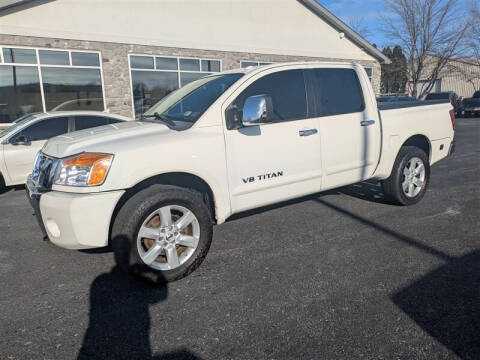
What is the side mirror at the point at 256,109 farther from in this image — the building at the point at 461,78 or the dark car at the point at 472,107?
the building at the point at 461,78

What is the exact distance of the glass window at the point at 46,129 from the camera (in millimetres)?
6770

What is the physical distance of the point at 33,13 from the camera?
36.5 feet

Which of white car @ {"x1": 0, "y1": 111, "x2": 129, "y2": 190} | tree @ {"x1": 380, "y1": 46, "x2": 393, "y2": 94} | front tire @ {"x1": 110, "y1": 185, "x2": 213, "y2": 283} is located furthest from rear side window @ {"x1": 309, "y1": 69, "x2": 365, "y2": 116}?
tree @ {"x1": 380, "y1": 46, "x2": 393, "y2": 94}

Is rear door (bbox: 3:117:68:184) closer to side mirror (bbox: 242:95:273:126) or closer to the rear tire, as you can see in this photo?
side mirror (bbox: 242:95:273:126)

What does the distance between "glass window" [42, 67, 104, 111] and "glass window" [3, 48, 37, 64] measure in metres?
0.43

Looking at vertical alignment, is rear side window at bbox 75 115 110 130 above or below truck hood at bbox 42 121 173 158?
above

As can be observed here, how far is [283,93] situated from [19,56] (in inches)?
420

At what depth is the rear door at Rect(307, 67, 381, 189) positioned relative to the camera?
13.4 feet

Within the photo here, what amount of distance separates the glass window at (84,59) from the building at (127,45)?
0.03m

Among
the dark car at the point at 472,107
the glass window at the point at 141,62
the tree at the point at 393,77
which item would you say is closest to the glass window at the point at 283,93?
the glass window at the point at 141,62

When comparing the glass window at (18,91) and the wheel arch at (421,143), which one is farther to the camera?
the glass window at (18,91)

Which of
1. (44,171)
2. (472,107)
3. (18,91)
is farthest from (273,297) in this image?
(472,107)

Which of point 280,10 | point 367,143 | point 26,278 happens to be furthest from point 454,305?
point 280,10

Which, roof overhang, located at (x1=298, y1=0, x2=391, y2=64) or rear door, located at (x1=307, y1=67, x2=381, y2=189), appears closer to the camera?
rear door, located at (x1=307, y1=67, x2=381, y2=189)
